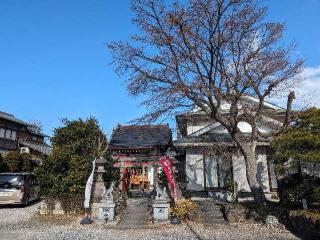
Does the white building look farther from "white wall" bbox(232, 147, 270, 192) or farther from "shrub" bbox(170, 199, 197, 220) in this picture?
"shrub" bbox(170, 199, 197, 220)

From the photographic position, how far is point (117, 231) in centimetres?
1227

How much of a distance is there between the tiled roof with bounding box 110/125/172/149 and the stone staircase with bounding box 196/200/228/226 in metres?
8.55

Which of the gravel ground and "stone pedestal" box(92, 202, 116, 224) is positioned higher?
"stone pedestal" box(92, 202, 116, 224)

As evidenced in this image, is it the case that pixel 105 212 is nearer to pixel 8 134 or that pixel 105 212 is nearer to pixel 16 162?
pixel 16 162

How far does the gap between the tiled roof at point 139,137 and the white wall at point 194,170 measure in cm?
456

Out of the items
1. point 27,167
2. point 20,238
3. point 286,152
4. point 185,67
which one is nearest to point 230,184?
point 286,152

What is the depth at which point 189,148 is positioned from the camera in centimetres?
1939

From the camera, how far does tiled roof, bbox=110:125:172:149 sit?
23.5 meters

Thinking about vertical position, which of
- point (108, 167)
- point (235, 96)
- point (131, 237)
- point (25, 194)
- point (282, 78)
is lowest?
point (131, 237)

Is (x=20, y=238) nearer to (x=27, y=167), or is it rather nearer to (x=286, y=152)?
(x=286, y=152)

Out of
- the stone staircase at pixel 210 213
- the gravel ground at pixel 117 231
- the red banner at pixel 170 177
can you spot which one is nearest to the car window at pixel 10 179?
the gravel ground at pixel 117 231

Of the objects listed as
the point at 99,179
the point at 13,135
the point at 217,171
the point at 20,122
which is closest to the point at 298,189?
the point at 217,171

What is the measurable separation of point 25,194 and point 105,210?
6304 millimetres

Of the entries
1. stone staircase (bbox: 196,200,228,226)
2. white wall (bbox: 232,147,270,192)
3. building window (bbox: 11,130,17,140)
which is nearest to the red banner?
stone staircase (bbox: 196,200,228,226)
